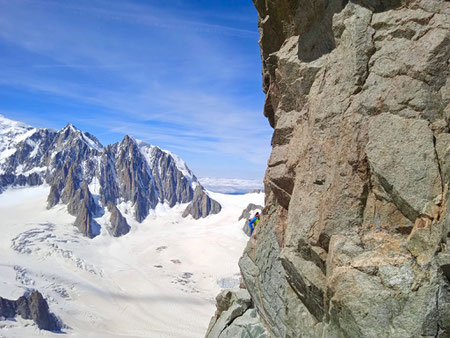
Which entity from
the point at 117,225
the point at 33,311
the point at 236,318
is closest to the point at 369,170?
the point at 236,318

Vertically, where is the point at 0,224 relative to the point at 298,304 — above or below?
below

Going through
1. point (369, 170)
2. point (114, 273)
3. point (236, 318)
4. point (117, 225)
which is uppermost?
point (369, 170)

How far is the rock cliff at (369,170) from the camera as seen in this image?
825 cm

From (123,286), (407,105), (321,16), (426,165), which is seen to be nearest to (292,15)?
(321,16)

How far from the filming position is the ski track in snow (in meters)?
95.9

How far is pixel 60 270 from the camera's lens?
125 m

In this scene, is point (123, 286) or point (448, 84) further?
point (123, 286)

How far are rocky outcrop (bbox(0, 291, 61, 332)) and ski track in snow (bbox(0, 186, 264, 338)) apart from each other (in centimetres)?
181

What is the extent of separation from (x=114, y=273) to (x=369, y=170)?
139513mm

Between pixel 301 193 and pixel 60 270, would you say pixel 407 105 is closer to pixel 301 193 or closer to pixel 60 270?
pixel 301 193

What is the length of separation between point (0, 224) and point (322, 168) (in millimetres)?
193042

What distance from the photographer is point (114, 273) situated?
5261 inches

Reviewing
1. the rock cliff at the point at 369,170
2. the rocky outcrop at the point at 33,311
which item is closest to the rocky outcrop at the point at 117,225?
the rocky outcrop at the point at 33,311

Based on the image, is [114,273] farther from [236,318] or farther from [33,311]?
[236,318]
